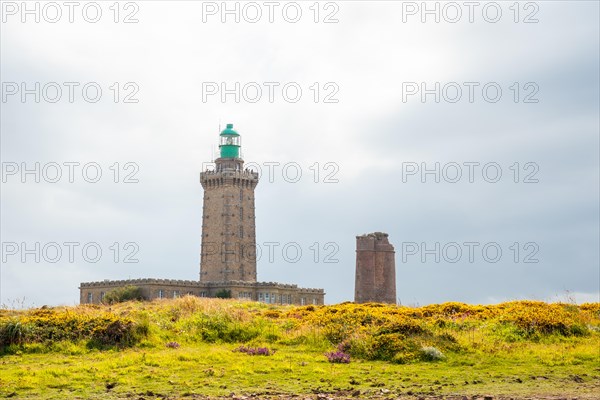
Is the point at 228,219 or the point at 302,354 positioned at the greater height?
the point at 228,219

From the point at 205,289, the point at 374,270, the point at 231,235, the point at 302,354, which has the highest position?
the point at 231,235

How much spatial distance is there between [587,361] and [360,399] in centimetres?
805

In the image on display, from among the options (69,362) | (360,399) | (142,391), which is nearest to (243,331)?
(69,362)

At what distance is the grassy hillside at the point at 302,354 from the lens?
53.3ft

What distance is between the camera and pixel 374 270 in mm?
46875

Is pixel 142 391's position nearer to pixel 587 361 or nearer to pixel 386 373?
pixel 386 373

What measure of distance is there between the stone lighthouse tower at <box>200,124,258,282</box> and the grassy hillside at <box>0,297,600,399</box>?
6384 centimetres

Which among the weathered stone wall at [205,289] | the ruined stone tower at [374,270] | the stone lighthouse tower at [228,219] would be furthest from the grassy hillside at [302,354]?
the stone lighthouse tower at [228,219]

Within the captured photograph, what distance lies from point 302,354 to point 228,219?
236 ft

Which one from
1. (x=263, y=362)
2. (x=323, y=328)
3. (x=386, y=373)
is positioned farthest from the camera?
(x=323, y=328)

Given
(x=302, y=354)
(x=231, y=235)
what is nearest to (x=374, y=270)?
(x=302, y=354)

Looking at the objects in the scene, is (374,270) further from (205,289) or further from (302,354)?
(205,289)

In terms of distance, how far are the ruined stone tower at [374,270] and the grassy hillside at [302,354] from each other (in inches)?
739

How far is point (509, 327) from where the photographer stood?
24094 millimetres
